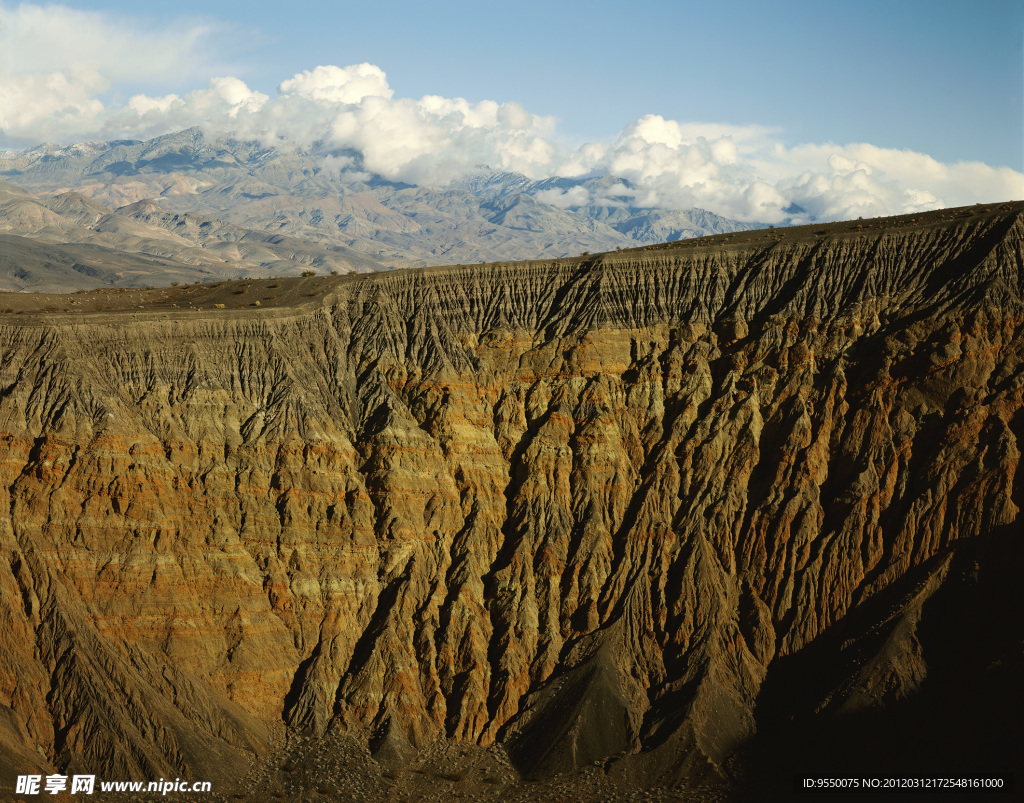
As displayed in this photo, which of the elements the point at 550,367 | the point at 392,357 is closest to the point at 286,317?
the point at 392,357

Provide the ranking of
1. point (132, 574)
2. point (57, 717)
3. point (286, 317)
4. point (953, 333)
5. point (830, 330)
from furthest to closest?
1. point (286, 317)
2. point (830, 330)
3. point (953, 333)
4. point (132, 574)
5. point (57, 717)

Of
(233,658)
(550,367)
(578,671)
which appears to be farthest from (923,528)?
(233,658)

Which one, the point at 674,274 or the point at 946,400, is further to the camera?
the point at 674,274

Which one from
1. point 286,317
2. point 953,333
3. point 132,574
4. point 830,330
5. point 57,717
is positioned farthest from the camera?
point 286,317

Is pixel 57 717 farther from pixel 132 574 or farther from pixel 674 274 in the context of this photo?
pixel 674 274

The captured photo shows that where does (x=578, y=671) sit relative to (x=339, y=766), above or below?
above

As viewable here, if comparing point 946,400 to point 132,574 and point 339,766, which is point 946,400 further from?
point 132,574

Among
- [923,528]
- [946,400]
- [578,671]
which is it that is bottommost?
[578,671]
